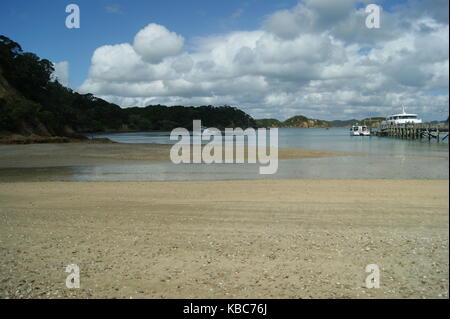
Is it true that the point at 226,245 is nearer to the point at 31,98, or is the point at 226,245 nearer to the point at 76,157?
the point at 76,157

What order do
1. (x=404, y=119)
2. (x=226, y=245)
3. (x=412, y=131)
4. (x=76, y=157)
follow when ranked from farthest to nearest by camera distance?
(x=404, y=119)
(x=412, y=131)
(x=76, y=157)
(x=226, y=245)

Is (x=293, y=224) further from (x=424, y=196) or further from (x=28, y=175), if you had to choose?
(x=28, y=175)

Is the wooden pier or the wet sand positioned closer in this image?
the wet sand

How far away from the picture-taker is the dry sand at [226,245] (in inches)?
181

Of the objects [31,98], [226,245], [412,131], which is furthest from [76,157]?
[412,131]

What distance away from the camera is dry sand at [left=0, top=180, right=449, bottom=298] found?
4602 mm

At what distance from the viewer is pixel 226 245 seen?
20.5 feet

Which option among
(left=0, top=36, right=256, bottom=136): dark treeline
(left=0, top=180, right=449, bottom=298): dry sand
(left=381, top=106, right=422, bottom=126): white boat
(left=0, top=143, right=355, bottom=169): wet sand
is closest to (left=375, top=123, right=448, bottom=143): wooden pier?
A: (left=381, top=106, right=422, bottom=126): white boat

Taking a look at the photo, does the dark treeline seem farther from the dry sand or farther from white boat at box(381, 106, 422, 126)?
white boat at box(381, 106, 422, 126)

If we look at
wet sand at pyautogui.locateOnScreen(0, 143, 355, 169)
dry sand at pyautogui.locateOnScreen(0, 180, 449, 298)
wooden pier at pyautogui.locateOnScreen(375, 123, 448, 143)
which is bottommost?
dry sand at pyautogui.locateOnScreen(0, 180, 449, 298)

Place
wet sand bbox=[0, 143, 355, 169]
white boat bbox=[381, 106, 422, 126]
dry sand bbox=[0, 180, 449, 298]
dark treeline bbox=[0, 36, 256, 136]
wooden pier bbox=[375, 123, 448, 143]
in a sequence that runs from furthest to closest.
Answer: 1. white boat bbox=[381, 106, 422, 126]
2. wooden pier bbox=[375, 123, 448, 143]
3. dark treeline bbox=[0, 36, 256, 136]
4. wet sand bbox=[0, 143, 355, 169]
5. dry sand bbox=[0, 180, 449, 298]

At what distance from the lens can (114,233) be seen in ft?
23.3
